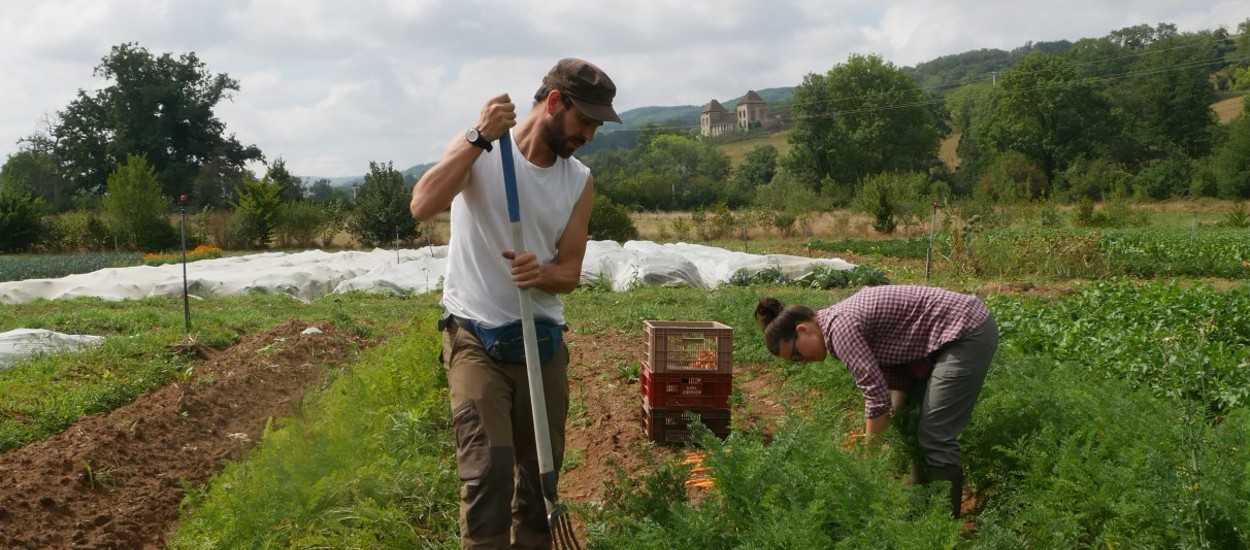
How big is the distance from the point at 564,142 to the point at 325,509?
2.20 metres

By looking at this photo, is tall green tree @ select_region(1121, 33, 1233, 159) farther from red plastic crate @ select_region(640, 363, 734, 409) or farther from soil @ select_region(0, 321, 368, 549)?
soil @ select_region(0, 321, 368, 549)

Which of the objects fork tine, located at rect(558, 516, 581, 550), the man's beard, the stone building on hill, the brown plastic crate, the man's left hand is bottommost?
fork tine, located at rect(558, 516, 581, 550)

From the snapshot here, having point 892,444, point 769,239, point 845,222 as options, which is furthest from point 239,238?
point 892,444

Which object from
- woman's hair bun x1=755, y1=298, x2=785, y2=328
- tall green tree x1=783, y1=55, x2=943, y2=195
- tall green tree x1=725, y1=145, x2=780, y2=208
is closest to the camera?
woman's hair bun x1=755, y1=298, x2=785, y2=328

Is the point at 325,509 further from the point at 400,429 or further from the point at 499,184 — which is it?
the point at 499,184

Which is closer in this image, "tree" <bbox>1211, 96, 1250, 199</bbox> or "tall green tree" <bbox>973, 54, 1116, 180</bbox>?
"tree" <bbox>1211, 96, 1250, 199</bbox>

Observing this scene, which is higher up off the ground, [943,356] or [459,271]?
[459,271]

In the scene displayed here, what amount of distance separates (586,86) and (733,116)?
164 m

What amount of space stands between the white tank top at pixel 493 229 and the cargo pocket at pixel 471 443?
1.01 ft

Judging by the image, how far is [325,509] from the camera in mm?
4320

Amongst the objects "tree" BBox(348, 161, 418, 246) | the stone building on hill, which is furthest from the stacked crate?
the stone building on hill

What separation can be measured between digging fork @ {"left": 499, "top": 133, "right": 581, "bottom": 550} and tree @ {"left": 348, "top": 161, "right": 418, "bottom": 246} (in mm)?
28955

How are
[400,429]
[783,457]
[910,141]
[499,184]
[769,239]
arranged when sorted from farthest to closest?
[910,141] < [769,239] < [400,429] < [783,457] < [499,184]

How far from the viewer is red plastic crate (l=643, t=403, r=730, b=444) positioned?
600 centimetres
